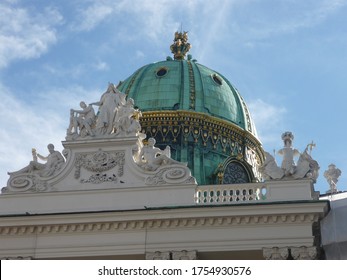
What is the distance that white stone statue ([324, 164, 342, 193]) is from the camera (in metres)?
24.1

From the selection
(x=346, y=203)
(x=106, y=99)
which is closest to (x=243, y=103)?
(x=106, y=99)

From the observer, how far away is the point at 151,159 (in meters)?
22.9

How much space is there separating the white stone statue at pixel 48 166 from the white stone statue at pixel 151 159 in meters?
2.48

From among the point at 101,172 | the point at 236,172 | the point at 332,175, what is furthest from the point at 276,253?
the point at 236,172

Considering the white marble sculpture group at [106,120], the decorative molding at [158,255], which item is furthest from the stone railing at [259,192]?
the white marble sculpture group at [106,120]

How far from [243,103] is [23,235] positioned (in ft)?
42.8

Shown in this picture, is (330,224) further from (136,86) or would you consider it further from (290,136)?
(136,86)

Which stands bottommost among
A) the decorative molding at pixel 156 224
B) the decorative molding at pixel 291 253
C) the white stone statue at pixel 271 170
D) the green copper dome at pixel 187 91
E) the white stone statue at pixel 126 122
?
the decorative molding at pixel 291 253

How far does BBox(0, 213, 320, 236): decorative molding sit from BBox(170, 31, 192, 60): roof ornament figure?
13843 millimetres

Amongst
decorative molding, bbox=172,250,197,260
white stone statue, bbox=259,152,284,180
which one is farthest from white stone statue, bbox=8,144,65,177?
white stone statue, bbox=259,152,284,180

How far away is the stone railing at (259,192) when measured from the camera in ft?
70.5

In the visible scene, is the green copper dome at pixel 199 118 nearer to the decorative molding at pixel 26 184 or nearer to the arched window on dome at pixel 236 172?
the arched window on dome at pixel 236 172

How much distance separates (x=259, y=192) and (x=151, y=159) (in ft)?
10.9

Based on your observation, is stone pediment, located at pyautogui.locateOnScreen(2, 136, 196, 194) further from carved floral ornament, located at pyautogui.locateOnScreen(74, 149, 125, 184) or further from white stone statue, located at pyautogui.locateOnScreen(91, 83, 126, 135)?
white stone statue, located at pyautogui.locateOnScreen(91, 83, 126, 135)
